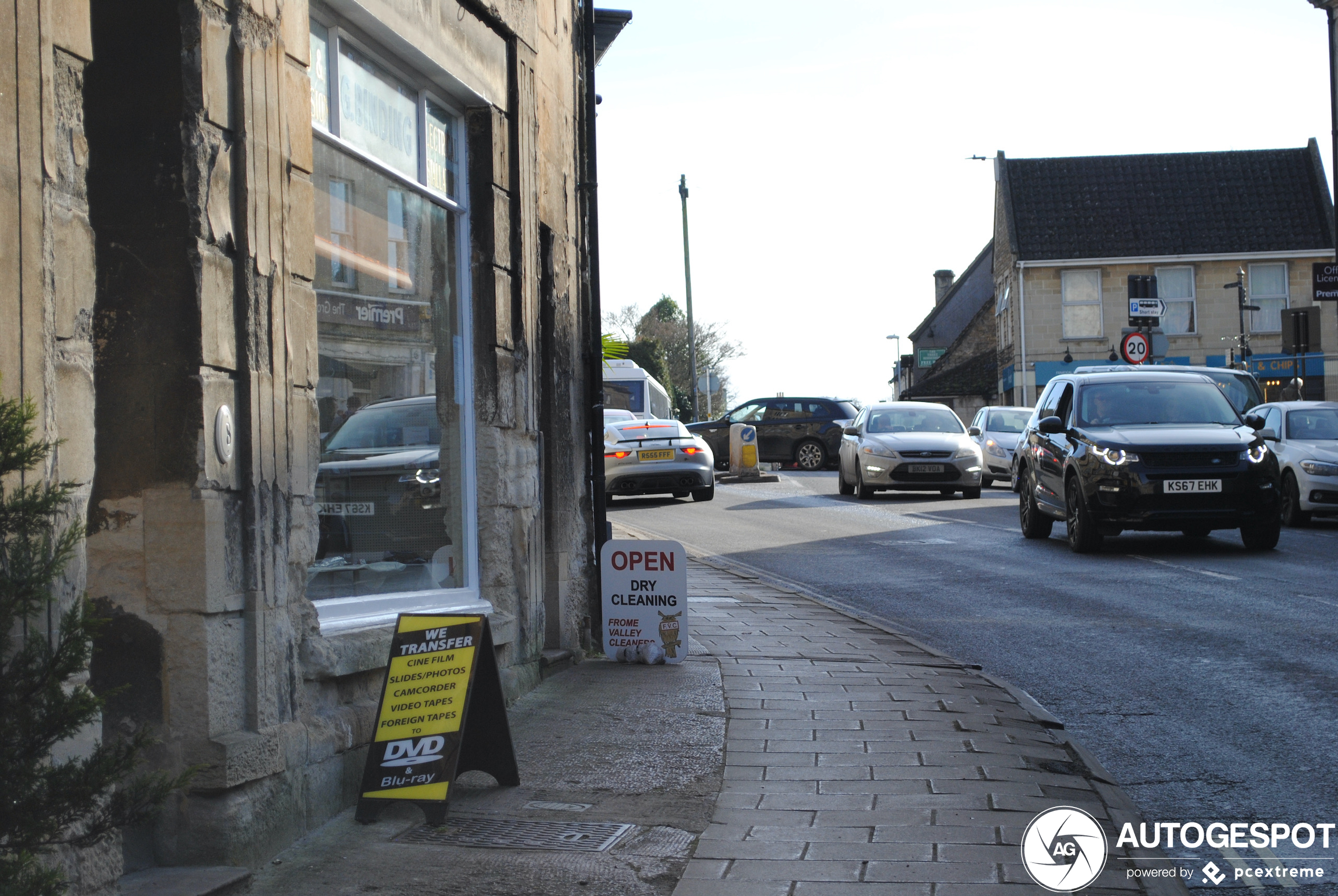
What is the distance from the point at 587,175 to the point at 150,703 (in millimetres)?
5313

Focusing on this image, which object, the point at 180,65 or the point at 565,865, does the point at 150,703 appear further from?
the point at 180,65

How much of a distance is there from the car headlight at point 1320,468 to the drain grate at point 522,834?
44.3 ft

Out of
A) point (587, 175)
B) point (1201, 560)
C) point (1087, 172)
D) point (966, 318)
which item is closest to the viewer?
point (587, 175)

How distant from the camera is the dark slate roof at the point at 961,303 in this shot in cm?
6306

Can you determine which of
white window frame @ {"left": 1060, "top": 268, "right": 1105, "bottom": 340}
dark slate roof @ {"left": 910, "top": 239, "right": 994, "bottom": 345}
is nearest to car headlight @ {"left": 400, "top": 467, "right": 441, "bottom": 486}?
white window frame @ {"left": 1060, "top": 268, "right": 1105, "bottom": 340}

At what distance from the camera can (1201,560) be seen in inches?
489

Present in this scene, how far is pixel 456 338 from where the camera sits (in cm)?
675

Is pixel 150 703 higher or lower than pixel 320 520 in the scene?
lower

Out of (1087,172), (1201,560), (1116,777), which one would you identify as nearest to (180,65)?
(1116,777)

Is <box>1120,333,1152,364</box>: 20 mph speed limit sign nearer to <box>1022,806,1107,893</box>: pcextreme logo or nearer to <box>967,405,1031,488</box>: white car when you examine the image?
<box>967,405,1031,488</box>: white car

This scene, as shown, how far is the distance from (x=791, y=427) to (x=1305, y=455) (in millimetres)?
16010

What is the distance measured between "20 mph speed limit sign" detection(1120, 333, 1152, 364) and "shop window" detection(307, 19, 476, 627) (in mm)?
18333

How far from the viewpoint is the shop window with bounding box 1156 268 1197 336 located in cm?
4181

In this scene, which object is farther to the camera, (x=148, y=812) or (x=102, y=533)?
(x=102, y=533)
